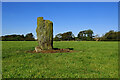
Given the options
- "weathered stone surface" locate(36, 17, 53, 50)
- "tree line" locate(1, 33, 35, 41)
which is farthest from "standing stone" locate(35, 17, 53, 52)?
"tree line" locate(1, 33, 35, 41)

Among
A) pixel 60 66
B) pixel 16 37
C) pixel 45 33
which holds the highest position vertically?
pixel 16 37

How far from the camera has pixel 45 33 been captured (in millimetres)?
16250

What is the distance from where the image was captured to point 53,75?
22.9 feet

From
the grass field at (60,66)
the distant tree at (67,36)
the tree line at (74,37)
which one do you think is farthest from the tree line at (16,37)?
the grass field at (60,66)

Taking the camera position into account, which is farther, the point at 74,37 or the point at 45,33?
the point at 74,37

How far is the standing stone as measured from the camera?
53.4ft

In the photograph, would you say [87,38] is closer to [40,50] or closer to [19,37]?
[19,37]

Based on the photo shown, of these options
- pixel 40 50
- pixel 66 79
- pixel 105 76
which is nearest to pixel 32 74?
pixel 66 79

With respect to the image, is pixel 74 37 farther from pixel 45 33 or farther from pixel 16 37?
pixel 45 33

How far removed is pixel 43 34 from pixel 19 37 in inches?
2753

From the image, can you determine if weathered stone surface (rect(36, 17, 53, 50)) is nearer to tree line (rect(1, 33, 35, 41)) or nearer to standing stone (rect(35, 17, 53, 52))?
standing stone (rect(35, 17, 53, 52))

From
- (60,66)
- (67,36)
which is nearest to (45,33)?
(60,66)

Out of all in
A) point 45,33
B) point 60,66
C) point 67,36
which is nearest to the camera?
point 60,66

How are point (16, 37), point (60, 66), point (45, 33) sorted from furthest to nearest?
point (16, 37)
point (45, 33)
point (60, 66)
